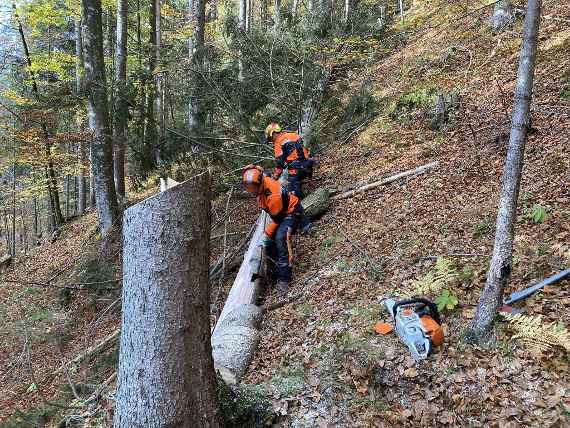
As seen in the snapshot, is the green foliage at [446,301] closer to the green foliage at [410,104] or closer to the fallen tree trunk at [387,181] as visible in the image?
the fallen tree trunk at [387,181]

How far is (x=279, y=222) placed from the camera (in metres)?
6.50

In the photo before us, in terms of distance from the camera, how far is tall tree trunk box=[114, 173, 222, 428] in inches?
109

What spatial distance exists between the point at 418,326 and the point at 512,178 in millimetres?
1588

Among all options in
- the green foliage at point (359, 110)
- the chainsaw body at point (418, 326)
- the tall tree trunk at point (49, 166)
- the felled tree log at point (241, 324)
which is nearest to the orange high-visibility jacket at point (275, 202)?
the felled tree log at point (241, 324)

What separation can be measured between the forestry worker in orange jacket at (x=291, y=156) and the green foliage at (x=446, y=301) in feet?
14.0

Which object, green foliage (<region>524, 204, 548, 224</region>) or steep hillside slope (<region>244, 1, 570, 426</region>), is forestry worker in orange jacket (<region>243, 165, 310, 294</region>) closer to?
steep hillside slope (<region>244, 1, 570, 426</region>)

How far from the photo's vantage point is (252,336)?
498 centimetres

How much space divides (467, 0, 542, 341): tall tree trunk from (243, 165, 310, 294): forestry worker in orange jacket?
10.0ft

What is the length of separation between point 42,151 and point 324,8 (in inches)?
429

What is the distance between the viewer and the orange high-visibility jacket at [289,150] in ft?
25.9

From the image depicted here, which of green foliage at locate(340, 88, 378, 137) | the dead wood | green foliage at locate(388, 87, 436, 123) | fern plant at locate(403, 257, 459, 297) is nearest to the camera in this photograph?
fern plant at locate(403, 257, 459, 297)

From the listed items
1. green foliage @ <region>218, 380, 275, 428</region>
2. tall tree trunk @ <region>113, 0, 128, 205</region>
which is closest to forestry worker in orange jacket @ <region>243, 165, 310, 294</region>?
green foliage @ <region>218, 380, 275, 428</region>

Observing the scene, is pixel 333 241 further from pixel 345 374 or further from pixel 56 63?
pixel 56 63

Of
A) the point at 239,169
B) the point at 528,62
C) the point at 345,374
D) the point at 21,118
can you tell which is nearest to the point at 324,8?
the point at 239,169
